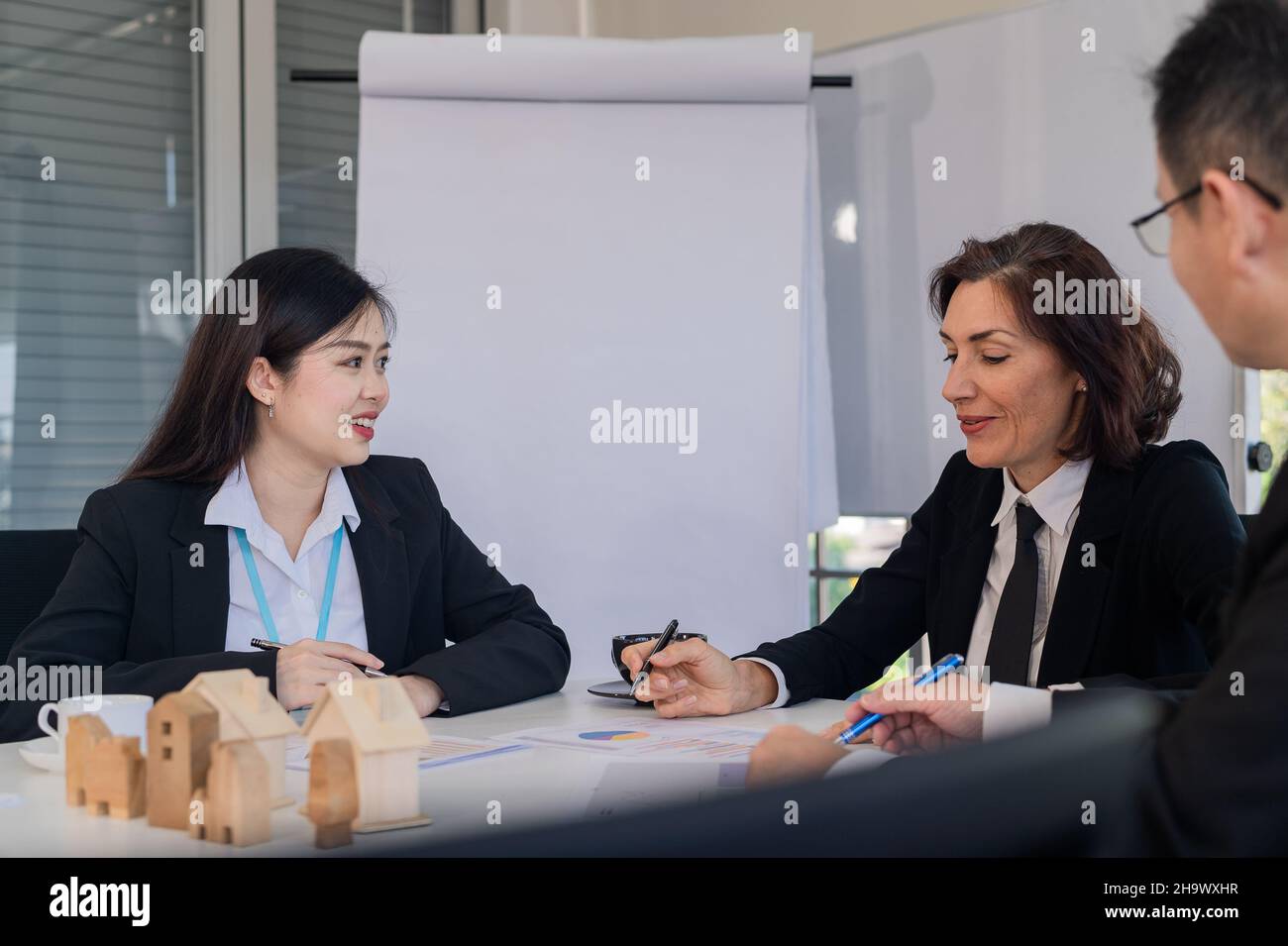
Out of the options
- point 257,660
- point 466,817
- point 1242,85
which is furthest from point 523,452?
point 1242,85

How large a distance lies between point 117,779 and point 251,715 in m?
0.20

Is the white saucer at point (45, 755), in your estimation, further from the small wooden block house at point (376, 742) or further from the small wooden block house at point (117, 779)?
the small wooden block house at point (376, 742)

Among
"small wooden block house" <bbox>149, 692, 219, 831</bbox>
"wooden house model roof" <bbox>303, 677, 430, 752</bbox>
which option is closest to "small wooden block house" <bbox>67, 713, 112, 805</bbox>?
"small wooden block house" <bbox>149, 692, 219, 831</bbox>

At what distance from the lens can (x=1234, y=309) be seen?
929mm

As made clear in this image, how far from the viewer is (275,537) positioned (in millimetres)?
2141

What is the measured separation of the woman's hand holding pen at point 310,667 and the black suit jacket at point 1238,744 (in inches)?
47.0

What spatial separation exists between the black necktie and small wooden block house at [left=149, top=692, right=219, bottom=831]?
1214 mm


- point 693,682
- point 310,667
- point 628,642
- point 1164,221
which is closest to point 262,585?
point 310,667

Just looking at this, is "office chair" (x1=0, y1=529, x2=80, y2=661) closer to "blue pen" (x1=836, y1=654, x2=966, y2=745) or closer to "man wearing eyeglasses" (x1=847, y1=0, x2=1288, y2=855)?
"blue pen" (x1=836, y1=654, x2=966, y2=745)

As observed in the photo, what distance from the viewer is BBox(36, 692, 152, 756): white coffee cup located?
130 centimetres

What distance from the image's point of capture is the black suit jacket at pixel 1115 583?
1.77 metres

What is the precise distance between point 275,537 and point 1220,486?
149 centimetres

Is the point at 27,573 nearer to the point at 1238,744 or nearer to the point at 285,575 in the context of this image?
the point at 285,575

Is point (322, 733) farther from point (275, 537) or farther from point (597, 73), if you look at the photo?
point (597, 73)
